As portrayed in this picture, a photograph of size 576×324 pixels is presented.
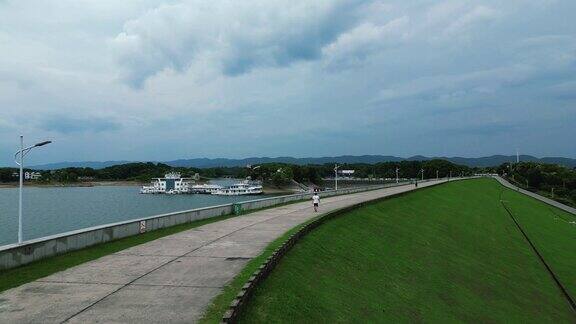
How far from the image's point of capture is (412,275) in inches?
800

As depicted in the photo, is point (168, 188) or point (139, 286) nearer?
point (139, 286)

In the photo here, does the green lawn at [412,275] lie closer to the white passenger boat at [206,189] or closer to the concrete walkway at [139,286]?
the concrete walkway at [139,286]

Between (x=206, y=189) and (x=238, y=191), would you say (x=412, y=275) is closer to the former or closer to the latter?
(x=238, y=191)

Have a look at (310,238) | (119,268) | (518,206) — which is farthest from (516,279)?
(518,206)

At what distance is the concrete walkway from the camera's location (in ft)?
30.8

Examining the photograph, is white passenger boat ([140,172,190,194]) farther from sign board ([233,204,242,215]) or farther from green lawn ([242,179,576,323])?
sign board ([233,204,242,215])

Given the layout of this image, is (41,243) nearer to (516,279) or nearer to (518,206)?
(516,279)

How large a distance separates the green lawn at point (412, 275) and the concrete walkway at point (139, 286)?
137cm

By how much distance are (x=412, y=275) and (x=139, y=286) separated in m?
12.7

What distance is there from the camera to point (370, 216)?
33719mm

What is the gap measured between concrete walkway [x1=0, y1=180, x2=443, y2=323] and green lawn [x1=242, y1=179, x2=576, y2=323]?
137cm

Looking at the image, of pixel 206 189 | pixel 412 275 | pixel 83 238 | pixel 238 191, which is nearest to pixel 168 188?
pixel 206 189

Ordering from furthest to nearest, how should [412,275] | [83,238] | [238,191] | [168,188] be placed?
[168,188] < [238,191] < [412,275] < [83,238]

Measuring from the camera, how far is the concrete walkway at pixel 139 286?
9.38m
